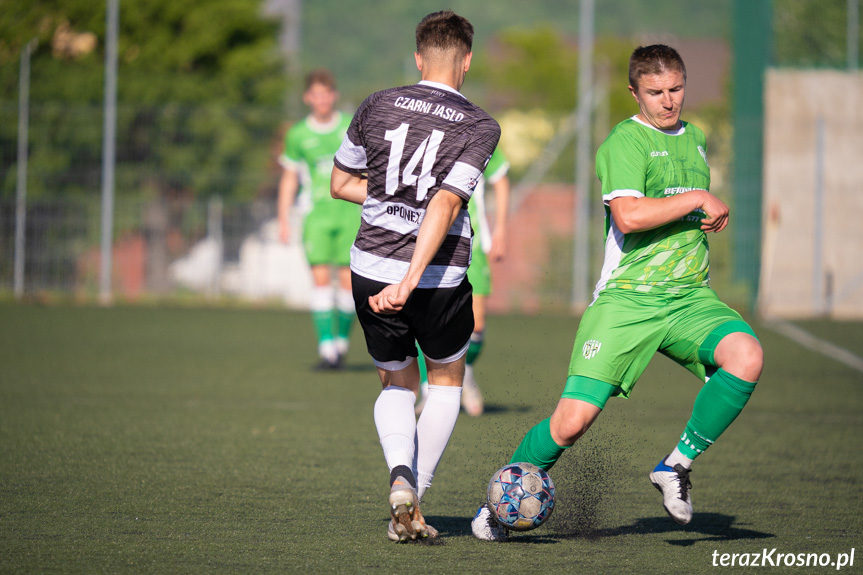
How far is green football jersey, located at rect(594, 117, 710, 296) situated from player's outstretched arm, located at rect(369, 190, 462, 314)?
0.68 m

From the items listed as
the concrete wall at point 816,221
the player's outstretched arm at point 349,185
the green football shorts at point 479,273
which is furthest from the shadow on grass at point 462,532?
the concrete wall at point 816,221

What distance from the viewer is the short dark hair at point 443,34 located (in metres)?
3.84

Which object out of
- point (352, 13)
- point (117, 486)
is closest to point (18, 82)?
point (117, 486)

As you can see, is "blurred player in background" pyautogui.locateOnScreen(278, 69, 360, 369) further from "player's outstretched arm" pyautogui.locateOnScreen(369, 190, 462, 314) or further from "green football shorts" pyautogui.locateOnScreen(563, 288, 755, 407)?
"player's outstretched arm" pyautogui.locateOnScreen(369, 190, 462, 314)

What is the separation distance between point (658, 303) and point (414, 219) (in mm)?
980

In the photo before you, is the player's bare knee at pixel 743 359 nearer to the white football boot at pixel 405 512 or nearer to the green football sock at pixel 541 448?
the green football sock at pixel 541 448

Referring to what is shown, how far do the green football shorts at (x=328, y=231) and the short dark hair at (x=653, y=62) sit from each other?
538cm

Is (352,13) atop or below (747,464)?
atop

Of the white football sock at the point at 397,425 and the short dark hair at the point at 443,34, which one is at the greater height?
the short dark hair at the point at 443,34

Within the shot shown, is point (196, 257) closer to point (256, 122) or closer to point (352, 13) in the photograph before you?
point (256, 122)

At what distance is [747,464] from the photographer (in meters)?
5.73

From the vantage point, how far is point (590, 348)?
402 cm

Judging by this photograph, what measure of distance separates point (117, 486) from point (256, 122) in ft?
45.2

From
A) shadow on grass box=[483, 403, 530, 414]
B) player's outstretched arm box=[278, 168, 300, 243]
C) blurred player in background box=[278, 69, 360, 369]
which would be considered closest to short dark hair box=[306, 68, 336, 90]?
blurred player in background box=[278, 69, 360, 369]
